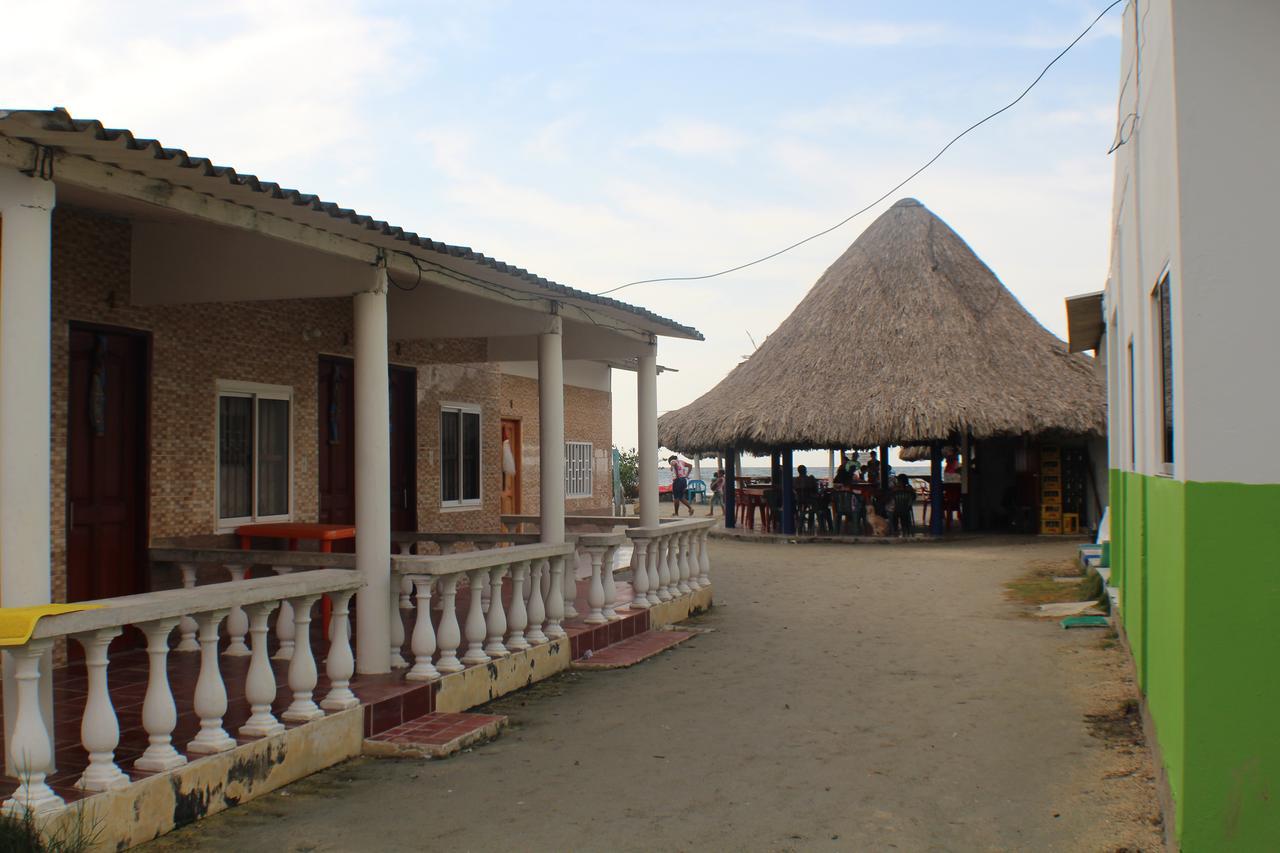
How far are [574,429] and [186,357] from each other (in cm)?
1021

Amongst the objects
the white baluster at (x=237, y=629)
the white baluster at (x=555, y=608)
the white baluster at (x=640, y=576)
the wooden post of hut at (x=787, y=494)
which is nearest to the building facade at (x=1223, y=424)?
the white baluster at (x=555, y=608)

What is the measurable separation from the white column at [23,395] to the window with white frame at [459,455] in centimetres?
680

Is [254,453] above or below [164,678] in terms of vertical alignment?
above

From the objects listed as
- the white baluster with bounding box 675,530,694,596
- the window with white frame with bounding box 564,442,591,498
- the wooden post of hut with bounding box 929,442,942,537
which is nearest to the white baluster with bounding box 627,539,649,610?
the white baluster with bounding box 675,530,694,596

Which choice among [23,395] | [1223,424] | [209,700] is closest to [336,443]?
[209,700]

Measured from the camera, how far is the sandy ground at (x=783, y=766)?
14.5 feet

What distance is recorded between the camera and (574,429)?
57.4 ft

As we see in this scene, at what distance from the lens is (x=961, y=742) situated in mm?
5902

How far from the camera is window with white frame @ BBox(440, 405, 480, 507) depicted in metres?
11.1

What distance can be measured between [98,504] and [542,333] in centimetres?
339

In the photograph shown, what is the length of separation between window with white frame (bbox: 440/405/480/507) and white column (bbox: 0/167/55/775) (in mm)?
6796

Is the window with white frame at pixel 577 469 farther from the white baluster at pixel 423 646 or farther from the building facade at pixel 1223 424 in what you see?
the building facade at pixel 1223 424

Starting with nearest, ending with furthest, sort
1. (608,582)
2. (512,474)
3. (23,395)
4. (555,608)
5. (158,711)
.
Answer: (23,395) < (158,711) < (555,608) < (608,582) < (512,474)

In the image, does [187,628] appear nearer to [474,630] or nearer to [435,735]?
[474,630]
